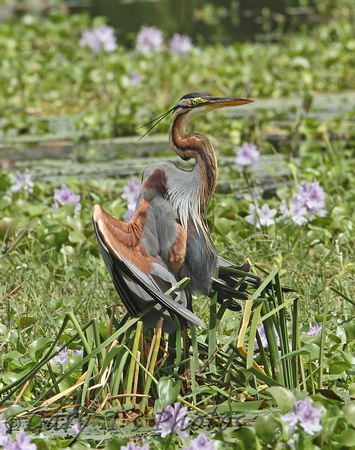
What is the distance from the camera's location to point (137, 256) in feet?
5.66

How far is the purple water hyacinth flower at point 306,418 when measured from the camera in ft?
5.08

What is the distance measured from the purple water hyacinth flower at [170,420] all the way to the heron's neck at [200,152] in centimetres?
47

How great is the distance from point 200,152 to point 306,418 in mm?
645

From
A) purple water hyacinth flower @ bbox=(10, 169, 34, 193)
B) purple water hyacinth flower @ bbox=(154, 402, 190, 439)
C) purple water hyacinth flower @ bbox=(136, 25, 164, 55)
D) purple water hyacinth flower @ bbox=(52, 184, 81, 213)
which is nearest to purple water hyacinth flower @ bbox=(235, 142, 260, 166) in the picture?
purple water hyacinth flower @ bbox=(52, 184, 81, 213)

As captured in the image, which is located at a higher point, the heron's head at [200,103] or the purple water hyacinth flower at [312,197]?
the heron's head at [200,103]

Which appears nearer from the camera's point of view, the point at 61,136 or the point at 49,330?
the point at 49,330

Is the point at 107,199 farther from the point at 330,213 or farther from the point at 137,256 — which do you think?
the point at 137,256

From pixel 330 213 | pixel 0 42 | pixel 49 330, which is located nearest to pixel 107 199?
pixel 330 213

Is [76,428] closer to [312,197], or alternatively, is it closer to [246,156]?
[312,197]

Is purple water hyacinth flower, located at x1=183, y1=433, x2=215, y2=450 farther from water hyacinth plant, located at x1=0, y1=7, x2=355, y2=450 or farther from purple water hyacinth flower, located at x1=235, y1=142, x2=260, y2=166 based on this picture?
purple water hyacinth flower, located at x1=235, y1=142, x2=260, y2=166

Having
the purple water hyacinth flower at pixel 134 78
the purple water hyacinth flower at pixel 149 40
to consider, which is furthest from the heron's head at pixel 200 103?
the purple water hyacinth flower at pixel 149 40

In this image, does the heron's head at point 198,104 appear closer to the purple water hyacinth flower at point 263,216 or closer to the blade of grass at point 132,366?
the blade of grass at point 132,366

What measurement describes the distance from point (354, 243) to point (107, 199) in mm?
1267

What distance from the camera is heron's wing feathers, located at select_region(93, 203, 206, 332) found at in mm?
1668
